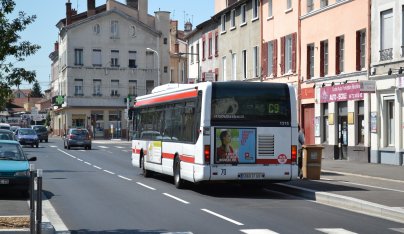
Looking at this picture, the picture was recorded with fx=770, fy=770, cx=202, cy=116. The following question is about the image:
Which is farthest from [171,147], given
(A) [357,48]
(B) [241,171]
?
(A) [357,48]

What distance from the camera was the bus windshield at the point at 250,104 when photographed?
63.3 feet

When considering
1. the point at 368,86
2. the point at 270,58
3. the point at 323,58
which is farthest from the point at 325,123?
the point at 270,58

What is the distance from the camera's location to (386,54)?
31672 millimetres

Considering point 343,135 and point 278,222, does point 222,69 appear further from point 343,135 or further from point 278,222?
point 278,222

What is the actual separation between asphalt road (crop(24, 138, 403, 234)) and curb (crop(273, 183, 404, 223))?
0.32m

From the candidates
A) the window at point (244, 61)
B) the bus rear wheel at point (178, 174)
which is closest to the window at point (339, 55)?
the window at point (244, 61)

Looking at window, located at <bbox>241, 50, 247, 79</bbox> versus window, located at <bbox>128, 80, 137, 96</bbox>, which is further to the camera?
window, located at <bbox>128, 80, 137, 96</bbox>

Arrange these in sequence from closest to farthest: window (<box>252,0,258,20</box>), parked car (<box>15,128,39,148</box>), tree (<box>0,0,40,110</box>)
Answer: tree (<box>0,0,40,110</box>) < window (<box>252,0,258,20</box>) < parked car (<box>15,128,39,148</box>)

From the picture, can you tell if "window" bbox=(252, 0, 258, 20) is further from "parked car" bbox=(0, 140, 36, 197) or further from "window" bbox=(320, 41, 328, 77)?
"parked car" bbox=(0, 140, 36, 197)

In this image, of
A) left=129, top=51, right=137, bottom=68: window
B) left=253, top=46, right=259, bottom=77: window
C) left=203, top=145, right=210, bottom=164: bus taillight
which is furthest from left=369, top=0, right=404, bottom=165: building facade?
left=129, top=51, right=137, bottom=68: window

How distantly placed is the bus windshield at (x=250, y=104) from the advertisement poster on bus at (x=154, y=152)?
507 centimetres

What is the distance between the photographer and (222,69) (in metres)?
56.5

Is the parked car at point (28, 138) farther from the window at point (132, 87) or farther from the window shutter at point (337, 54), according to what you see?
the window at point (132, 87)

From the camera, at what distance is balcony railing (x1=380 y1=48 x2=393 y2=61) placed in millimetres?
31291
